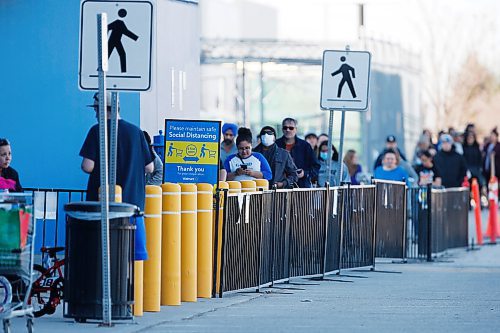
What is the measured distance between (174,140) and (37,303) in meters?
3.37

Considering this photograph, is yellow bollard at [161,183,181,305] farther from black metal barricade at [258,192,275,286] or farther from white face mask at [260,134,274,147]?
white face mask at [260,134,274,147]

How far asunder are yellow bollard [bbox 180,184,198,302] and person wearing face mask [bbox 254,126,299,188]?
4.10m

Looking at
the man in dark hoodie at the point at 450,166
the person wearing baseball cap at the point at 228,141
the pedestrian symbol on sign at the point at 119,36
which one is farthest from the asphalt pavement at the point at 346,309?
the man in dark hoodie at the point at 450,166

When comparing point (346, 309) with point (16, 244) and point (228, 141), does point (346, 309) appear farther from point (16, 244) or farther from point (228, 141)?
point (228, 141)

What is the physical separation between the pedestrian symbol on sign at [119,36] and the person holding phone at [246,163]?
5368mm

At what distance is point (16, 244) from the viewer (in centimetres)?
1217

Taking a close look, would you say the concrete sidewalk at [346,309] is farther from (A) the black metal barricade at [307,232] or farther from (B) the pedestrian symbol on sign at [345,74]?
(B) the pedestrian symbol on sign at [345,74]

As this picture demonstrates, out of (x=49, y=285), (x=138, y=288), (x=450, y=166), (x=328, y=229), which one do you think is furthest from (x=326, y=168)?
(x=49, y=285)

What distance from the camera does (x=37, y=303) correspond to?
47.5ft

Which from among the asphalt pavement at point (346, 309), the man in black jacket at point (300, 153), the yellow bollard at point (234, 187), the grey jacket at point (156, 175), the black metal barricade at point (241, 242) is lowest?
the asphalt pavement at point (346, 309)

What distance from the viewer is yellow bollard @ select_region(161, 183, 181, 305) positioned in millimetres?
15188

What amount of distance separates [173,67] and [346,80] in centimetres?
287

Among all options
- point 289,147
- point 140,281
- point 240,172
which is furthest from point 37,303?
point 289,147

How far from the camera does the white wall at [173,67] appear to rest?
20594mm
